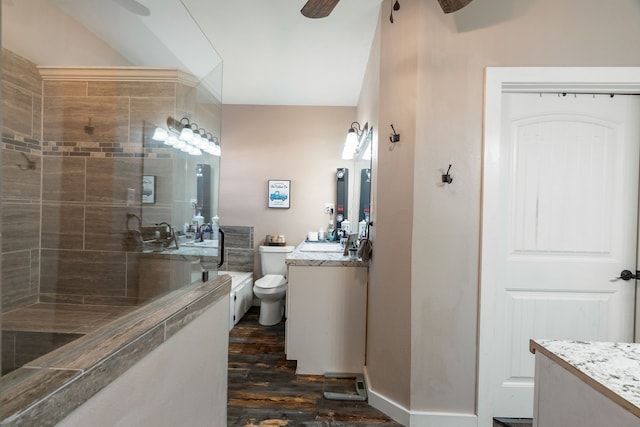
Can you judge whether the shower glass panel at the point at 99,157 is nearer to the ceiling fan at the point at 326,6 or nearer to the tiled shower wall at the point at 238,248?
the ceiling fan at the point at 326,6

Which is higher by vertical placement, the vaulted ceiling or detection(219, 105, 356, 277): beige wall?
the vaulted ceiling

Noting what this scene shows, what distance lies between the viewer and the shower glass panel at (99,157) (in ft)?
5.05

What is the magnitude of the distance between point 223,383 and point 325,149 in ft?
9.18

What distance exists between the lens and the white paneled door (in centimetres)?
158

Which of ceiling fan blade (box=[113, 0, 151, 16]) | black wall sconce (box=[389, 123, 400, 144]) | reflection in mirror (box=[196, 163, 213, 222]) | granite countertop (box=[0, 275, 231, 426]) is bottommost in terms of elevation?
granite countertop (box=[0, 275, 231, 426])

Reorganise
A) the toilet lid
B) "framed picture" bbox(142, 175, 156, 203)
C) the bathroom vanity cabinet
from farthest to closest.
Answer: the toilet lid → the bathroom vanity cabinet → "framed picture" bbox(142, 175, 156, 203)

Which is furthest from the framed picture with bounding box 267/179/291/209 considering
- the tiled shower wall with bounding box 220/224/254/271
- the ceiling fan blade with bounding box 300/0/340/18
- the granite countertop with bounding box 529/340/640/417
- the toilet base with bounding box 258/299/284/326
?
the granite countertop with bounding box 529/340/640/417

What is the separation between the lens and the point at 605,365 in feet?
2.19

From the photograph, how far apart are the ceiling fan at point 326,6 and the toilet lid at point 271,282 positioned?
7.72ft

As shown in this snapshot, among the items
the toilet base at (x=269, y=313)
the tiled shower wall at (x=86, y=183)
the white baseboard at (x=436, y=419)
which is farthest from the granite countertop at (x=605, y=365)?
the toilet base at (x=269, y=313)

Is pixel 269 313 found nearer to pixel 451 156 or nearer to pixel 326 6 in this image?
pixel 451 156

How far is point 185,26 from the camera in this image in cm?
178

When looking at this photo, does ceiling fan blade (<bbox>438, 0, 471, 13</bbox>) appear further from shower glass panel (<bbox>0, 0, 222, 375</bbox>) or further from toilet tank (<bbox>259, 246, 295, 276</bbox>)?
toilet tank (<bbox>259, 246, 295, 276</bbox>)

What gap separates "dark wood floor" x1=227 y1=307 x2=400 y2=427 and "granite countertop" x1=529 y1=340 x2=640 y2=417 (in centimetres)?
122
